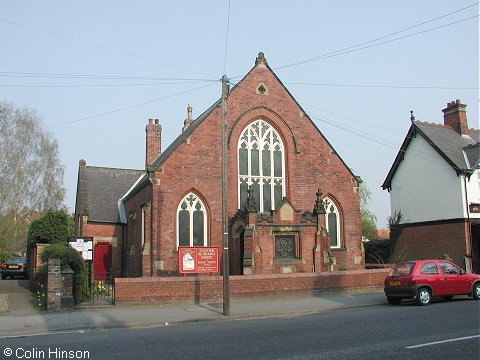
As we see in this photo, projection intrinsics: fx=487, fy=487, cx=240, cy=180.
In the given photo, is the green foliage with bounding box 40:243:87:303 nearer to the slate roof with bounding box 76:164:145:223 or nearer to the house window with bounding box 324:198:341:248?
the house window with bounding box 324:198:341:248

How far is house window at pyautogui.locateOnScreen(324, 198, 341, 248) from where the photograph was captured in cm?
2569

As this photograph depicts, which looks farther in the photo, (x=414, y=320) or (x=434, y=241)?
(x=434, y=241)

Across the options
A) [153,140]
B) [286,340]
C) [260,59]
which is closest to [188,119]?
[153,140]

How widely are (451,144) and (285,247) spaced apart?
51.2 ft

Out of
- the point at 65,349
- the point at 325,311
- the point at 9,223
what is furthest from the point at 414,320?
the point at 9,223

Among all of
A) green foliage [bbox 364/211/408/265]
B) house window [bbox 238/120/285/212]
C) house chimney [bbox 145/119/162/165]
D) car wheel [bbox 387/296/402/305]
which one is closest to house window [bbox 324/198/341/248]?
house window [bbox 238/120/285/212]

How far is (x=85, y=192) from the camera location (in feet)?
108

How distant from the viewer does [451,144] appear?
103 ft

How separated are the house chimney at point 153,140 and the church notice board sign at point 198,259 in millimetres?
17837

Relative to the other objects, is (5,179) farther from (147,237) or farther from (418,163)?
(418,163)

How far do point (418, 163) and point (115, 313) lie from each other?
24.7 meters

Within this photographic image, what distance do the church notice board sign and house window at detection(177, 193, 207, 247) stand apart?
13.5 feet

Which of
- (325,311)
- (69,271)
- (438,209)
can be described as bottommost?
(325,311)

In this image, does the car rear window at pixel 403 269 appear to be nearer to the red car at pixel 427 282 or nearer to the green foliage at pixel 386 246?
the red car at pixel 427 282
